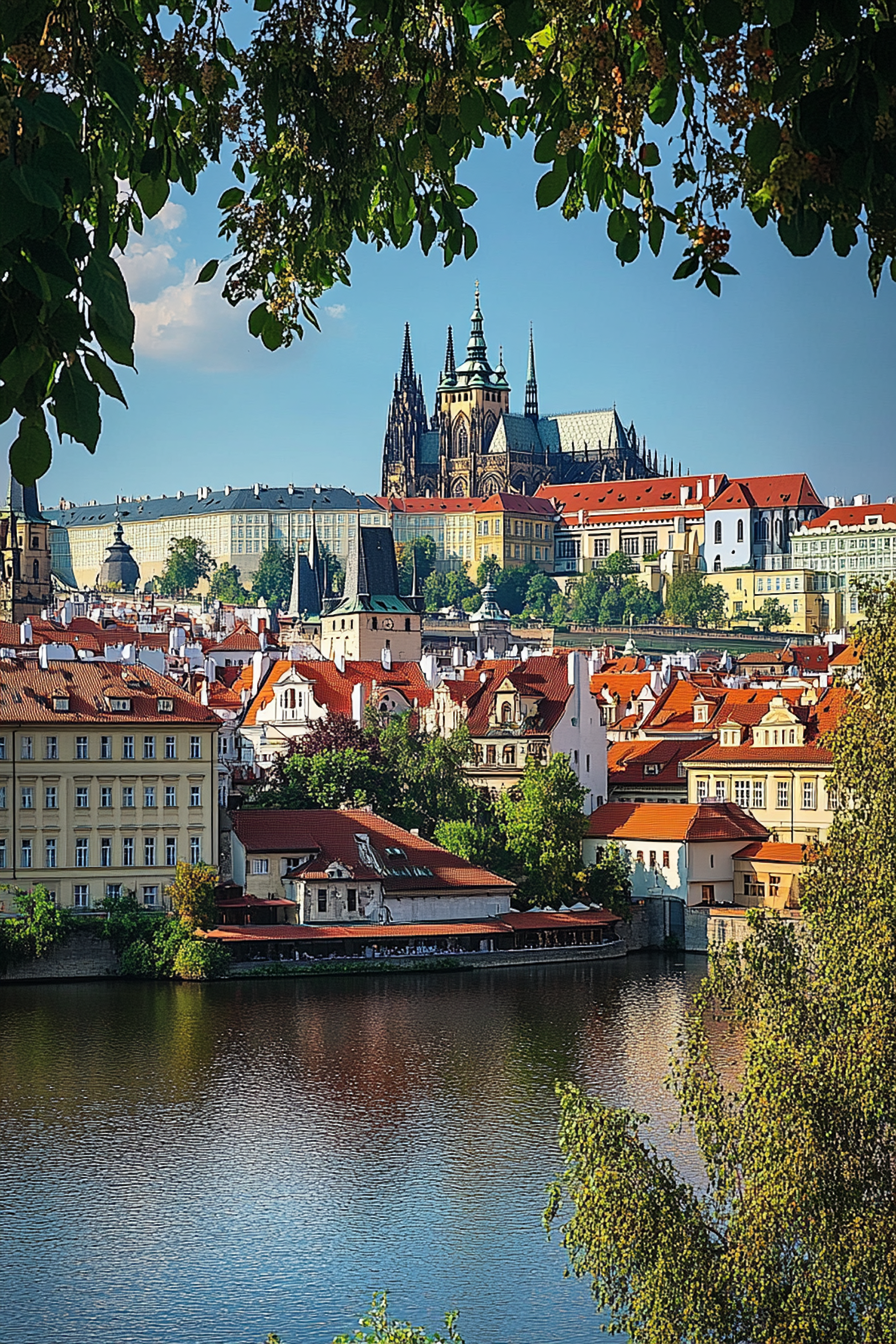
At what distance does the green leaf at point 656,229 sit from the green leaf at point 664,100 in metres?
0.26

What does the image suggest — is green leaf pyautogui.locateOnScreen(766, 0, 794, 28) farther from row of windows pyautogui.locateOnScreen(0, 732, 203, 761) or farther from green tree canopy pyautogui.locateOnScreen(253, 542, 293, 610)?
green tree canopy pyautogui.locateOnScreen(253, 542, 293, 610)

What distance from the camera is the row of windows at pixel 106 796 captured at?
3369 cm

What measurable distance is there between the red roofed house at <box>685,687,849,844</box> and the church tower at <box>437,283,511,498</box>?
3806 inches

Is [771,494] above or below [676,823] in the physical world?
above

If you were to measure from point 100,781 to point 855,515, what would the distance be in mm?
86553

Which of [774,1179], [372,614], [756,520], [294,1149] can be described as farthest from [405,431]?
[774,1179]

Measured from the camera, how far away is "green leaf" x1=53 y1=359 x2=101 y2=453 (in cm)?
272

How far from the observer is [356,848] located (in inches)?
1447

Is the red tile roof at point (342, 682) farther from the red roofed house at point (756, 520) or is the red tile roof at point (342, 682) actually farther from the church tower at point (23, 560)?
the red roofed house at point (756, 520)

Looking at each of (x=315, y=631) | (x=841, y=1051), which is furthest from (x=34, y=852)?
(x=315, y=631)

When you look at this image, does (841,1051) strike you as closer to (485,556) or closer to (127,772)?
(127,772)

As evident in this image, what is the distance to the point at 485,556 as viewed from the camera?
424 feet

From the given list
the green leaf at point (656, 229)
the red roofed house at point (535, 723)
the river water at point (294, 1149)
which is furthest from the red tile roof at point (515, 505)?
the green leaf at point (656, 229)

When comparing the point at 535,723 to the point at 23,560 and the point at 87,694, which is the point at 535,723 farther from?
the point at 23,560
